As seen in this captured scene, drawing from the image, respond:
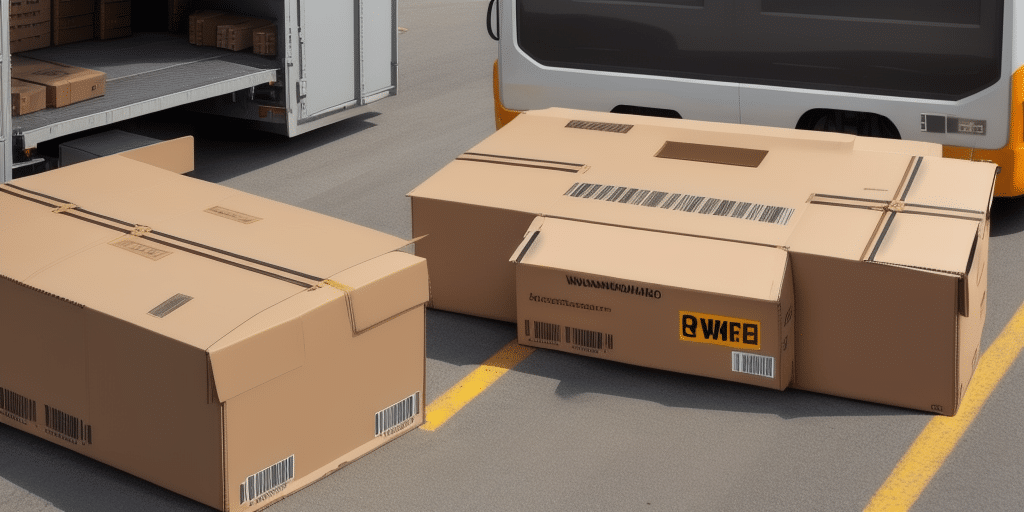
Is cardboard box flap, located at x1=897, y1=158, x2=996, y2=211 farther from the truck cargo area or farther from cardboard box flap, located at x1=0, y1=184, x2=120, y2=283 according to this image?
the truck cargo area

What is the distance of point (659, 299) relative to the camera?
5.51m

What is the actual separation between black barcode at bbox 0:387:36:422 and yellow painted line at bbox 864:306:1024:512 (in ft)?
10.5

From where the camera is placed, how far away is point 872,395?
5422 millimetres

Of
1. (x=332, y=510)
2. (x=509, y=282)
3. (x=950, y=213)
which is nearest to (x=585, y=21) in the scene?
(x=509, y=282)

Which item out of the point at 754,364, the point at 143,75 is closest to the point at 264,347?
the point at 754,364

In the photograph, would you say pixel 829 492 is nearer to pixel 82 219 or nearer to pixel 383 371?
pixel 383 371

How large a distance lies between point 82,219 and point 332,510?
5.38ft

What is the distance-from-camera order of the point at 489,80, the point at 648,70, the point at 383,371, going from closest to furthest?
the point at 383,371, the point at 648,70, the point at 489,80

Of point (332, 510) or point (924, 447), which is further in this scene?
point (924, 447)

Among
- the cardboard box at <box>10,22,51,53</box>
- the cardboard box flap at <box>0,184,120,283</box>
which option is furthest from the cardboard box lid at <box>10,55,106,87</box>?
the cardboard box flap at <box>0,184,120,283</box>

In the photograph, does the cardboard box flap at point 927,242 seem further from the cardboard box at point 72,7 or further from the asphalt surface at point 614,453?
the cardboard box at point 72,7

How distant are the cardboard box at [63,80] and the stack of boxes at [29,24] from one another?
733 millimetres

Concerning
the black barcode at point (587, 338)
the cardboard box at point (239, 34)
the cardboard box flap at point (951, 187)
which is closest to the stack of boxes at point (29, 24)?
the cardboard box at point (239, 34)

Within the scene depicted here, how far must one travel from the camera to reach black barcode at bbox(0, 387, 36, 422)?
4898mm
